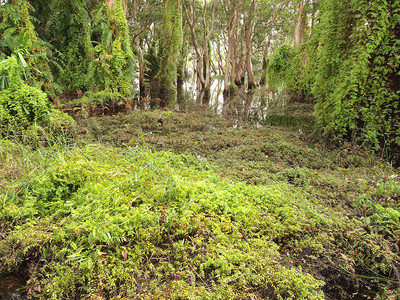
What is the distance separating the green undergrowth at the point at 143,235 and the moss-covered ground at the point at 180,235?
1cm

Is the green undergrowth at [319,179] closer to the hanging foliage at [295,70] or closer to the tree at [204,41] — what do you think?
the hanging foliage at [295,70]

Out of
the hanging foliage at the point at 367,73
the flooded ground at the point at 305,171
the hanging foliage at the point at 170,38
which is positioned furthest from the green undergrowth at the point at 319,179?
the hanging foliage at the point at 170,38

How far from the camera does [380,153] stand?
5043 mm

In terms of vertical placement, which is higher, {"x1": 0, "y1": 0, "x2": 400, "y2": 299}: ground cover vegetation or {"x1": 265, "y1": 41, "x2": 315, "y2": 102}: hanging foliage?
{"x1": 265, "y1": 41, "x2": 315, "y2": 102}: hanging foliage

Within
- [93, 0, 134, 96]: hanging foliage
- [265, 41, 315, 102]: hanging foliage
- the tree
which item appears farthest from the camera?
the tree

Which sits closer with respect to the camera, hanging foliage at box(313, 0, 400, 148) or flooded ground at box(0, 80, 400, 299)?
flooded ground at box(0, 80, 400, 299)

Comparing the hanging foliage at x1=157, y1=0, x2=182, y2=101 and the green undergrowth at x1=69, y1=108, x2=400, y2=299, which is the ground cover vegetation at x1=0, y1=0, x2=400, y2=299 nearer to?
the green undergrowth at x1=69, y1=108, x2=400, y2=299

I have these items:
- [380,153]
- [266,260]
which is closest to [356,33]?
[380,153]

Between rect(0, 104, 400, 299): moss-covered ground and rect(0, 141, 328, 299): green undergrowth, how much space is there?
0.01 m

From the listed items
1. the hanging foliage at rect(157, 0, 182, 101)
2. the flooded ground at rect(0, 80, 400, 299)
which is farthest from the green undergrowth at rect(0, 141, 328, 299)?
the hanging foliage at rect(157, 0, 182, 101)

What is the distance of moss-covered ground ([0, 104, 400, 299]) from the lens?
184 centimetres

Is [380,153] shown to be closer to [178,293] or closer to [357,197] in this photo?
[357,197]

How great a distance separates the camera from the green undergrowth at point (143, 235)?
1.81 meters

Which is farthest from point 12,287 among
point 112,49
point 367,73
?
point 112,49
